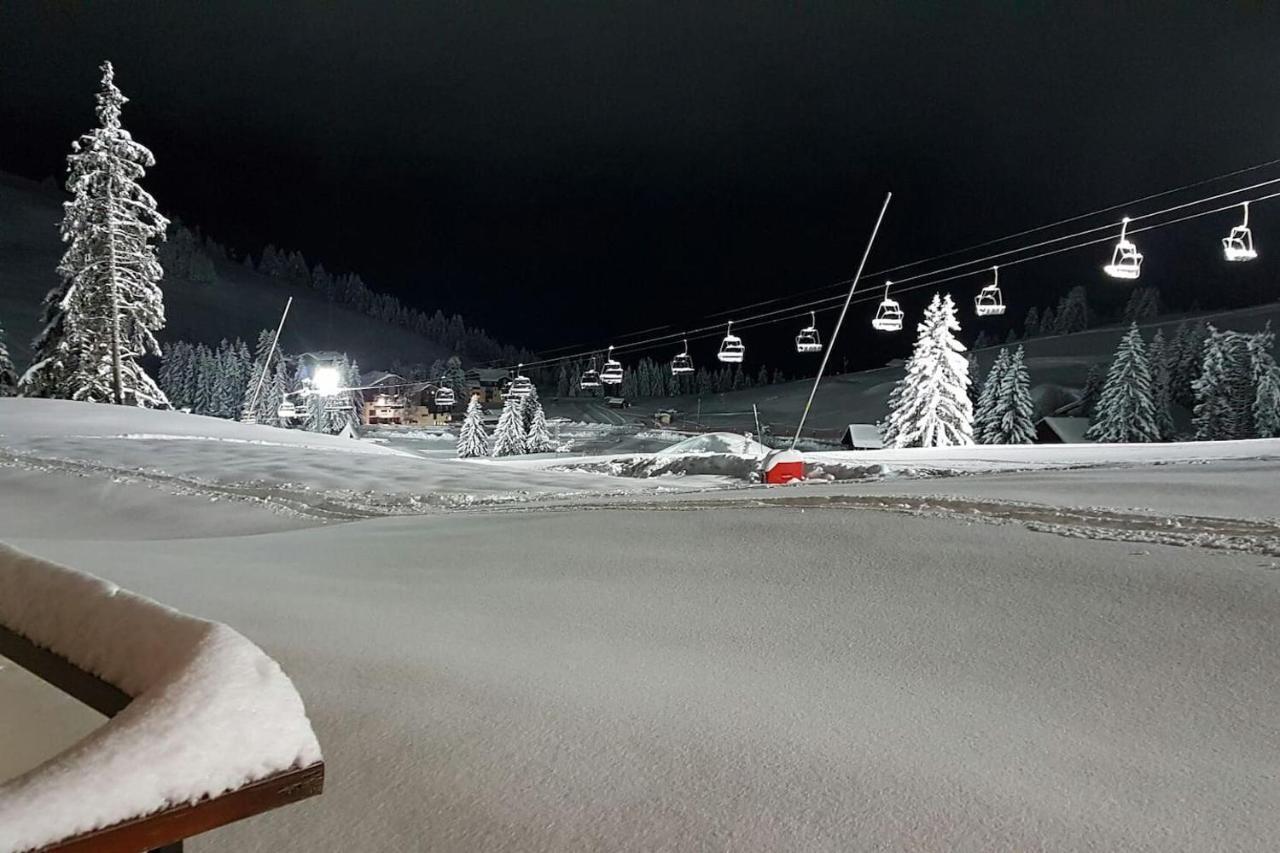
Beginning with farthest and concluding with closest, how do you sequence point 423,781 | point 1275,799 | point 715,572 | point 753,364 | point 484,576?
point 753,364 < point 484,576 < point 715,572 < point 423,781 < point 1275,799

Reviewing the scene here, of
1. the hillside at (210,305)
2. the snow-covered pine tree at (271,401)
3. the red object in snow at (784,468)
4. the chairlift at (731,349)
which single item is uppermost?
the hillside at (210,305)

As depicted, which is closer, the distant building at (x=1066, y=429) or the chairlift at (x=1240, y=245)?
the chairlift at (x=1240, y=245)

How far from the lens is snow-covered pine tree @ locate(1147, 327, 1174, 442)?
61.9 m

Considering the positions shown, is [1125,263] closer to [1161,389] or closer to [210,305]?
[1161,389]

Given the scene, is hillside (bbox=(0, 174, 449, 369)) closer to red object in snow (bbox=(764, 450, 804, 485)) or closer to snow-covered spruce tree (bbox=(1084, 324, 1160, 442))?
red object in snow (bbox=(764, 450, 804, 485))

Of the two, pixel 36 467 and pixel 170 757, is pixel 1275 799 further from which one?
pixel 36 467

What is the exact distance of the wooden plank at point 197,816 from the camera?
1.52m

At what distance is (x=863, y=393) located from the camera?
112875mm

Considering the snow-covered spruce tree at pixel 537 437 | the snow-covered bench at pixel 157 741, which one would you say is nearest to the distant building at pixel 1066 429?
the snow-covered spruce tree at pixel 537 437

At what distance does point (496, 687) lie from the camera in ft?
13.8

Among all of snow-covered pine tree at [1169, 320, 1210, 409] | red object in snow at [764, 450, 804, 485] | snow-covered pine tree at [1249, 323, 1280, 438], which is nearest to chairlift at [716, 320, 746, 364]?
red object in snow at [764, 450, 804, 485]

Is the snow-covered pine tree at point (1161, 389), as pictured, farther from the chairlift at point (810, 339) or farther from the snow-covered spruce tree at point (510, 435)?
the snow-covered spruce tree at point (510, 435)

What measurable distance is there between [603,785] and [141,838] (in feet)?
6.37

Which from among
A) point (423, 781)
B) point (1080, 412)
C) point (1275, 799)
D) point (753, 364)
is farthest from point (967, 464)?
point (753, 364)
